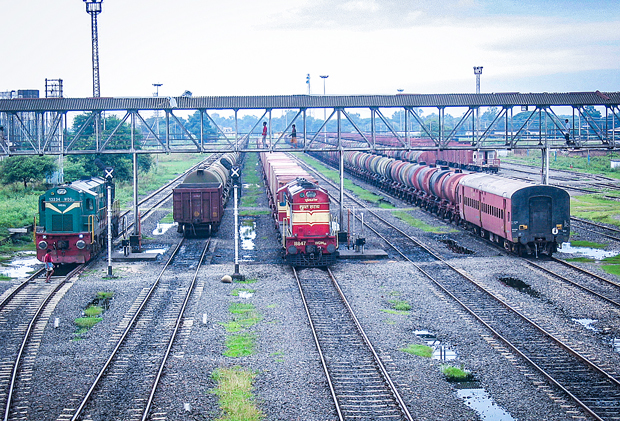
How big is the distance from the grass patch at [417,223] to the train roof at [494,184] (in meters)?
3.10

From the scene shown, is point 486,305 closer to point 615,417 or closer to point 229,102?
point 615,417

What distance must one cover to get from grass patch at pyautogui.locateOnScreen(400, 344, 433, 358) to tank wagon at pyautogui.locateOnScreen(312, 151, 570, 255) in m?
14.5

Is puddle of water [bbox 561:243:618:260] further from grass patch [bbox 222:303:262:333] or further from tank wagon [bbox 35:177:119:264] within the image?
tank wagon [bbox 35:177:119:264]

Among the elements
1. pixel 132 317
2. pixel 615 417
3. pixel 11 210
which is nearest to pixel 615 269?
pixel 615 417

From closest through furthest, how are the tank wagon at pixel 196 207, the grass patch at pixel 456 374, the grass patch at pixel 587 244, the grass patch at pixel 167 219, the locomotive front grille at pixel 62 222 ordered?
the grass patch at pixel 456 374 < the locomotive front grille at pixel 62 222 < the grass patch at pixel 587 244 < the tank wagon at pixel 196 207 < the grass patch at pixel 167 219

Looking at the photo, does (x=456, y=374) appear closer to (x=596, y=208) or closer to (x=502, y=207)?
(x=502, y=207)

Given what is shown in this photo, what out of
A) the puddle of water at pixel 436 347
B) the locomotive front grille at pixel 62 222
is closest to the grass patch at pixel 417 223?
the locomotive front grille at pixel 62 222

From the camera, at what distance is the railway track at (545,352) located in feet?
47.2

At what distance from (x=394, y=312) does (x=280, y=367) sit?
247 inches

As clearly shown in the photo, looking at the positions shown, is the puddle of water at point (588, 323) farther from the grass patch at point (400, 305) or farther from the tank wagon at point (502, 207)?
the tank wagon at point (502, 207)

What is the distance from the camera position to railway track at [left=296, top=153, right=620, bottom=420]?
1439 centimetres

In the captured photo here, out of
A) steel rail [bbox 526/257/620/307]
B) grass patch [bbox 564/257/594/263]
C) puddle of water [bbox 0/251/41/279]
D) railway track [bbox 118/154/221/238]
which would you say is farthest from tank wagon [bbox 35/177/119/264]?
grass patch [bbox 564/257/594/263]

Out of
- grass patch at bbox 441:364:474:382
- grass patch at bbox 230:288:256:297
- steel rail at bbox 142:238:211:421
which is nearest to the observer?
steel rail at bbox 142:238:211:421

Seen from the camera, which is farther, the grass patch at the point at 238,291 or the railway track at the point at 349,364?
the grass patch at the point at 238,291
